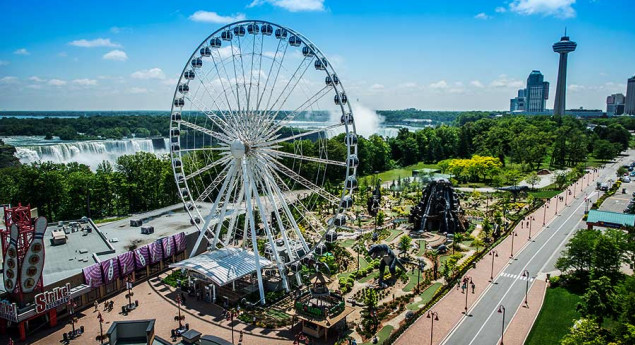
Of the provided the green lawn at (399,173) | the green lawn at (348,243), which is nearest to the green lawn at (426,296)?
the green lawn at (348,243)

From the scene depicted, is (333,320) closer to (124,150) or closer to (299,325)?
(299,325)

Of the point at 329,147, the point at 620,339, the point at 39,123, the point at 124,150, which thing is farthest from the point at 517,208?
the point at 39,123

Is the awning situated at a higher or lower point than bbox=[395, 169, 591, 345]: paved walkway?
higher

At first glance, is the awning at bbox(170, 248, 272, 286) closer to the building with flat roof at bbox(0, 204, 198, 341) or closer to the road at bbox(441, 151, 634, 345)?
the building with flat roof at bbox(0, 204, 198, 341)

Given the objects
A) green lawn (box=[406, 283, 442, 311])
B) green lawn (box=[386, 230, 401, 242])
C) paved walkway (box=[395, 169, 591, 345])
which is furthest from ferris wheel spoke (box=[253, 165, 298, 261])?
green lawn (box=[386, 230, 401, 242])

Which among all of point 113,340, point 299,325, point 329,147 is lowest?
point 299,325

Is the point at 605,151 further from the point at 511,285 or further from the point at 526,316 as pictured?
the point at 526,316

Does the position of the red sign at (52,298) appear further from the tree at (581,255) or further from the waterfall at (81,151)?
the waterfall at (81,151)
